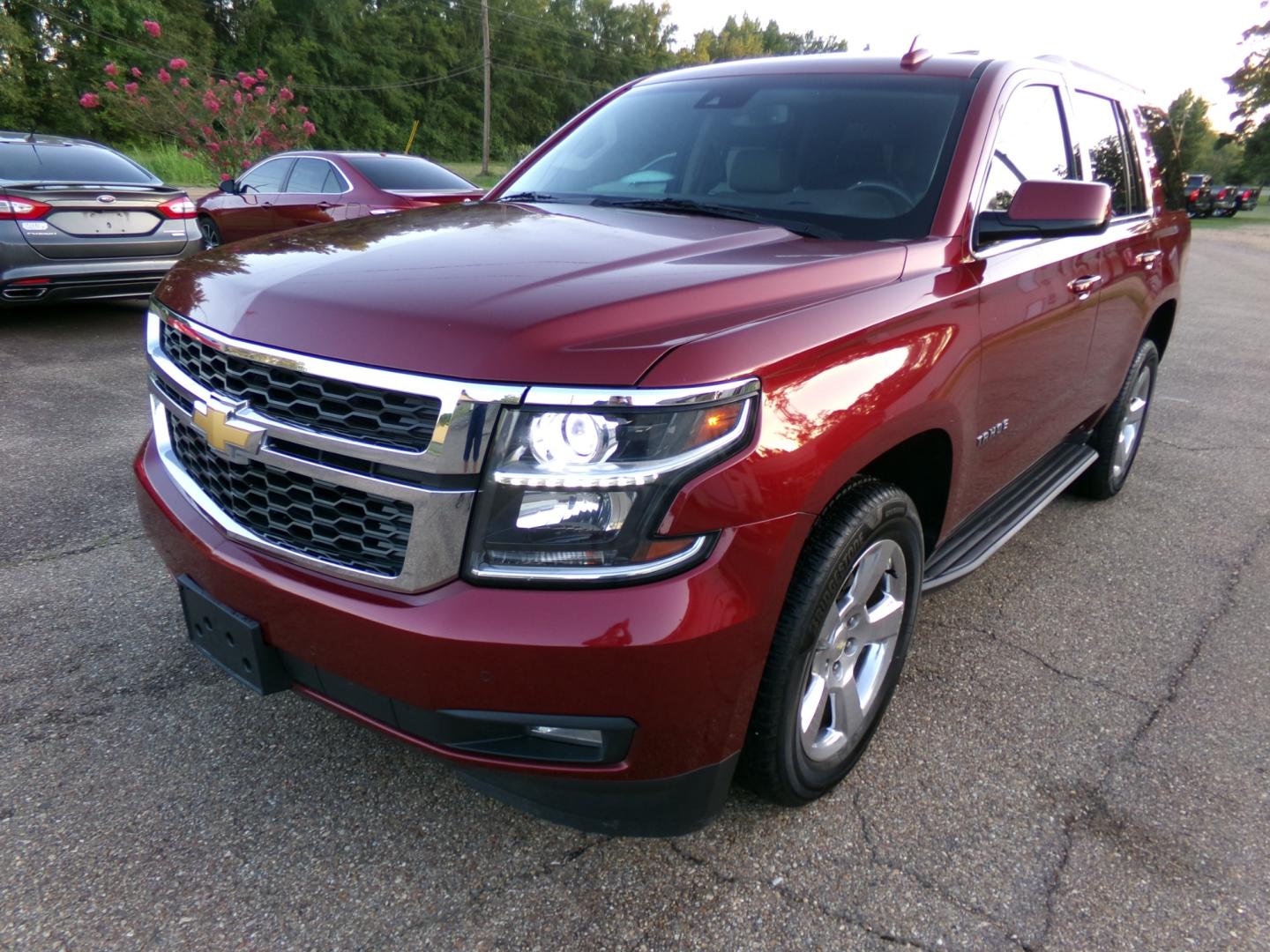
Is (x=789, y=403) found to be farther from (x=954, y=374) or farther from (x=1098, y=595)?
(x=1098, y=595)

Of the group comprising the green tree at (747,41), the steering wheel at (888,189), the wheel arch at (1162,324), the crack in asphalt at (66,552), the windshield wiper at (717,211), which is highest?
the green tree at (747,41)

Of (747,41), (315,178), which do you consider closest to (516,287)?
(315,178)

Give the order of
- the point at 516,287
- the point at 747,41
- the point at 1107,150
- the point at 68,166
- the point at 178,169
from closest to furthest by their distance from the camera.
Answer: the point at 516,287, the point at 1107,150, the point at 68,166, the point at 178,169, the point at 747,41

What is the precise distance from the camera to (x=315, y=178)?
9.06 m

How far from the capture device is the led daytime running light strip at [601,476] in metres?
1.64

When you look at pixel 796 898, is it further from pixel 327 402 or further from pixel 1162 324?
pixel 1162 324

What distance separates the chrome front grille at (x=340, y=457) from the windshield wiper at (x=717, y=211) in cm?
129

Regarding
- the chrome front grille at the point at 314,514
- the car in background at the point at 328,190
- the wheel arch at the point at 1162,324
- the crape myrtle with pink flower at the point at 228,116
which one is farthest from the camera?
the crape myrtle with pink flower at the point at 228,116

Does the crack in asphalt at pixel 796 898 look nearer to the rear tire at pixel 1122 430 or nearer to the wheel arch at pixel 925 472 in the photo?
the wheel arch at pixel 925 472

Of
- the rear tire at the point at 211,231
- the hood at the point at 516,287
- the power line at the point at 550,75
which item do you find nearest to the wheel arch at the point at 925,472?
the hood at the point at 516,287

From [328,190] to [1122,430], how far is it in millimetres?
7306

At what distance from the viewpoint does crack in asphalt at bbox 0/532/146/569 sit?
11.3ft

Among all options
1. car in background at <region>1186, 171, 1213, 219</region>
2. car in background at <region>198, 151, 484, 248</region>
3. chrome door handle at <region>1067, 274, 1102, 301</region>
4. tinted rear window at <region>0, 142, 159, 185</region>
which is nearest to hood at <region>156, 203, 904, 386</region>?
→ chrome door handle at <region>1067, 274, 1102, 301</region>

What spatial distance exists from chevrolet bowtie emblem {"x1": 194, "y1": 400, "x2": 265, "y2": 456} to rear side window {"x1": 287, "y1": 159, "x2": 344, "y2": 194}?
7.38m
